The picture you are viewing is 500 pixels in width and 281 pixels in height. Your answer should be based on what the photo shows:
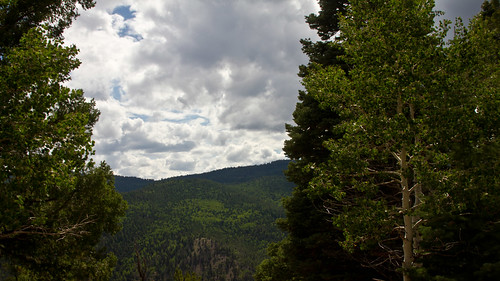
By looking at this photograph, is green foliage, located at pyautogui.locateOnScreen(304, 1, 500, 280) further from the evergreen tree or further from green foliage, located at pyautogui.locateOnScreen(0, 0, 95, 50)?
green foliage, located at pyautogui.locateOnScreen(0, 0, 95, 50)

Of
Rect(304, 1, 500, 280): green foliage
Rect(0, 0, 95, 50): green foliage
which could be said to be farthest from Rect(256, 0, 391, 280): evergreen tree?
Rect(0, 0, 95, 50): green foliage

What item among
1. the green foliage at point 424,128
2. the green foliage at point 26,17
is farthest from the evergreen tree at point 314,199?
the green foliage at point 26,17

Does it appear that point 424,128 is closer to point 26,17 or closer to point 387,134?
point 387,134

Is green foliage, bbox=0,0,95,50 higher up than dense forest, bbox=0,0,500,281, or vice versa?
green foliage, bbox=0,0,95,50

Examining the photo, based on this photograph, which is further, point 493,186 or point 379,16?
point 379,16

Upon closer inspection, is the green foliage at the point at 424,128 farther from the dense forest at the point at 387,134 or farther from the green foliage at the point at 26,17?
the green foliage at the point at 26,17

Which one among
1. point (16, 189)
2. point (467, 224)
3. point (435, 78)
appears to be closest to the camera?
point (16, 189)

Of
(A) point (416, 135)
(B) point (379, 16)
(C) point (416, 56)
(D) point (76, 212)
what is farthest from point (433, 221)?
(D) point (76, 212)

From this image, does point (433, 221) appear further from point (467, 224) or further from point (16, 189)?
point (16, 189)

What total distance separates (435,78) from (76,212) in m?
18.1

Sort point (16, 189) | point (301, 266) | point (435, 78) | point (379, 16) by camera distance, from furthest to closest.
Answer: point (301, 266) → point (379, 16) → point (435, 78) → point (16, 189)

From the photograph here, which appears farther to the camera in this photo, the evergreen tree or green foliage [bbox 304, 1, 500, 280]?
the evergreen tree

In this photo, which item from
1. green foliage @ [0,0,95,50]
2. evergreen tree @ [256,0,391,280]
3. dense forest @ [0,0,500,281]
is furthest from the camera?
evergreen tree @ [256,0,391,280]

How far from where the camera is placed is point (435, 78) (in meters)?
8.63
